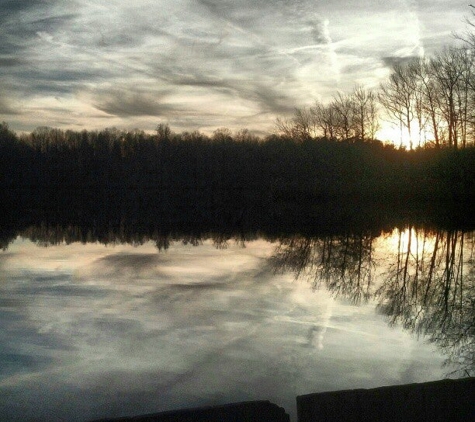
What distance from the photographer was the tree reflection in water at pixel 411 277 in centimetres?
824

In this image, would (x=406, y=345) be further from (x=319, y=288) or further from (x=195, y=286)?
(x=195, y=286)

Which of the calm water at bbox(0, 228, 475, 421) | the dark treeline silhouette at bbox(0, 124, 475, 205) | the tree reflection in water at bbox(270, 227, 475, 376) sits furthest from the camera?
the dark treeline silhouette at bbox(0, 124, 475, 205)

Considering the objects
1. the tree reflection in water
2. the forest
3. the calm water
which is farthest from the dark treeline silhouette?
the calm water

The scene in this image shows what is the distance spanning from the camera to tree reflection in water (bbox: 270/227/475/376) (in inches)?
324

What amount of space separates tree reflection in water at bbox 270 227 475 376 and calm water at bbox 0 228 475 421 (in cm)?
4

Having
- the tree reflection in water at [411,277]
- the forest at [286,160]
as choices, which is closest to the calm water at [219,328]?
the tree reflection in water at [411,277]

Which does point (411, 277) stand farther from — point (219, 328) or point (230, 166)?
point (230, 166)

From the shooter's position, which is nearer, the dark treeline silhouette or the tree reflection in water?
the tree reflection in water

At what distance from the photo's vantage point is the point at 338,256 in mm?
16062

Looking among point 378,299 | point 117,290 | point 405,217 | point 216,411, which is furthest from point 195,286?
point 405,217

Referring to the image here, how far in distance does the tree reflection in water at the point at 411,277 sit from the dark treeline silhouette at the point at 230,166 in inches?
851

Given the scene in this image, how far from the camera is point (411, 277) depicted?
1301 cm

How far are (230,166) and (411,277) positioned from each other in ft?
236

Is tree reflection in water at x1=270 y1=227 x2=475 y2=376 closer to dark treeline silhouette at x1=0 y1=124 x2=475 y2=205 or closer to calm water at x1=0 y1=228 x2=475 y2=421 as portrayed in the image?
calm water at x1=0 y1=228 x2=475 y2=421
